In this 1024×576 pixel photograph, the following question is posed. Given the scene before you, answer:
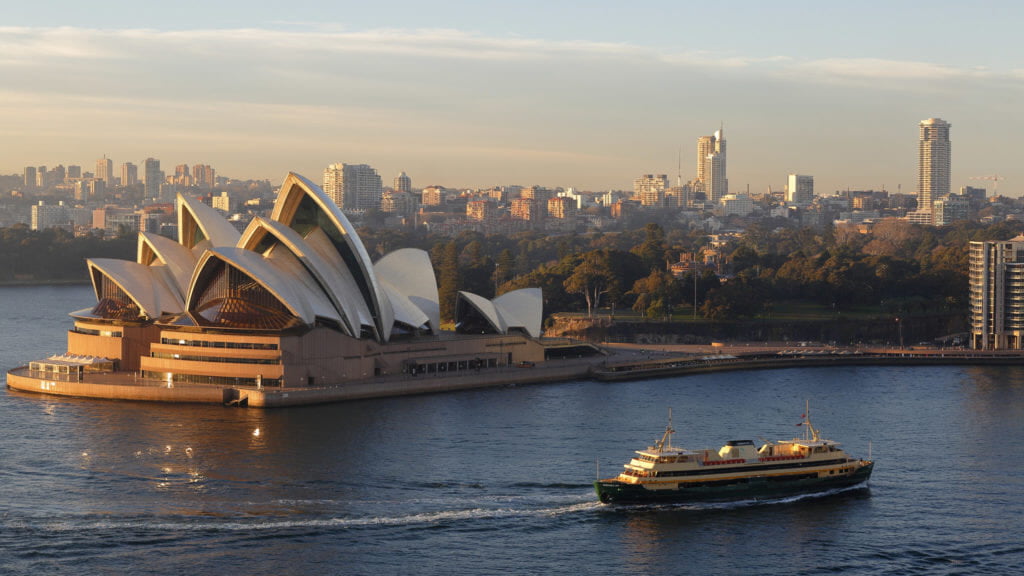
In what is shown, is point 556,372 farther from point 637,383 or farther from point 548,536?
point 548,536

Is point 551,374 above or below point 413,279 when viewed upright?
below

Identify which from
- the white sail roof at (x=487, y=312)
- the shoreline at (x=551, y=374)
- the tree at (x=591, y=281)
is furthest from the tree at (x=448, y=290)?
the white sail roof at (x=487, y=312)

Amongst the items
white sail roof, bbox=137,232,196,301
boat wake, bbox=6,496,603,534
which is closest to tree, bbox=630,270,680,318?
white sail roof, bbox=137,232,196,301

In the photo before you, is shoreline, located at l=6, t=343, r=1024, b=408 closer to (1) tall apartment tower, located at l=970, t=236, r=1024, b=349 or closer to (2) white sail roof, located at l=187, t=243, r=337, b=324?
(1) tall apartment tower, located at l=970, t=236, r=1024, b=349

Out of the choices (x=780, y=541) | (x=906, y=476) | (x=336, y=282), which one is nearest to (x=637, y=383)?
(x=336, y=282)

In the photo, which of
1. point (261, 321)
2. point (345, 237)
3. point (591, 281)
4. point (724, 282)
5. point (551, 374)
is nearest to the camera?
point (261, 321)

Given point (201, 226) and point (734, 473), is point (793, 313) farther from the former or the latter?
point (734, 473)

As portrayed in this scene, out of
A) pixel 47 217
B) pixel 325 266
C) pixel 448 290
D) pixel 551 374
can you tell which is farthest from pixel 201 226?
pixel 47 217

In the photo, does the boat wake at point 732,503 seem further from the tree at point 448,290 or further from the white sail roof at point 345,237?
the tree at point 448,290
